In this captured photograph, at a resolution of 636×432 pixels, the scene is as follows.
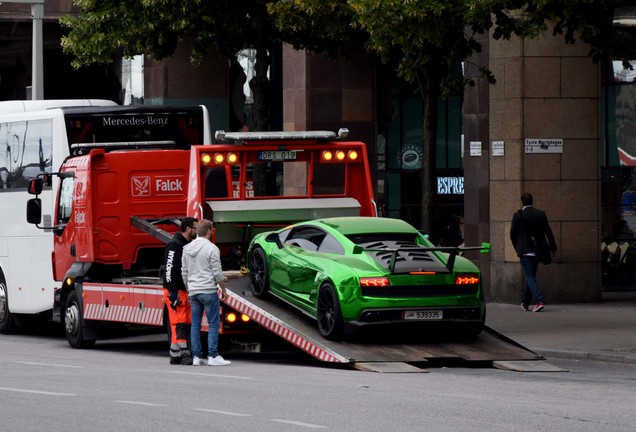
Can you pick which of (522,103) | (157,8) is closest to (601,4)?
(522,103)

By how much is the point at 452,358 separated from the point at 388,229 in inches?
73.5

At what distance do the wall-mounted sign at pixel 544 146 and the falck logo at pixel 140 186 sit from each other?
7.91 metres

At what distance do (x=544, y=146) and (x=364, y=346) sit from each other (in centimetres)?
1021

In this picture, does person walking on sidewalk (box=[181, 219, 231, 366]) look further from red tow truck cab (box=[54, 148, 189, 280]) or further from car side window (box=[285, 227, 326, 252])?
red tow truck cab (box=[54, 148, 189, 280])

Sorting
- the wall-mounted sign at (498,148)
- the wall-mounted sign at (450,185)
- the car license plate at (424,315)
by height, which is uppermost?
the wall-mounted sign at (498,148)

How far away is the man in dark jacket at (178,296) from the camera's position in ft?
57.5

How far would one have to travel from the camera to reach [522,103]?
2602 cm

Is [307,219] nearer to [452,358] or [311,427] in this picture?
[452,358]

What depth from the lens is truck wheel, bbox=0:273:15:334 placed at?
24.6 metres

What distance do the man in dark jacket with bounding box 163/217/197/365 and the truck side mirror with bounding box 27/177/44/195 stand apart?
15.9 ft

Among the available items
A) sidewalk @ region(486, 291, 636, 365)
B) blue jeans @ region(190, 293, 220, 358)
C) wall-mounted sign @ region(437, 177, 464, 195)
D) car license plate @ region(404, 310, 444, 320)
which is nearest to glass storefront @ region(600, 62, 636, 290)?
sidewalk @ region(486, 291, 636, 365)

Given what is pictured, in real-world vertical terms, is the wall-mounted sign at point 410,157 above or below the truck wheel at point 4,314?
above

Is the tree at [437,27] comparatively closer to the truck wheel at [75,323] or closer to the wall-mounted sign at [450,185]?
the truck wheel at [75,323]

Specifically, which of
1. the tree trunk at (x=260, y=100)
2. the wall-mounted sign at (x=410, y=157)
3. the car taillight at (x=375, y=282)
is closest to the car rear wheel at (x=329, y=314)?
the car taillight at (x=375, y=282)
